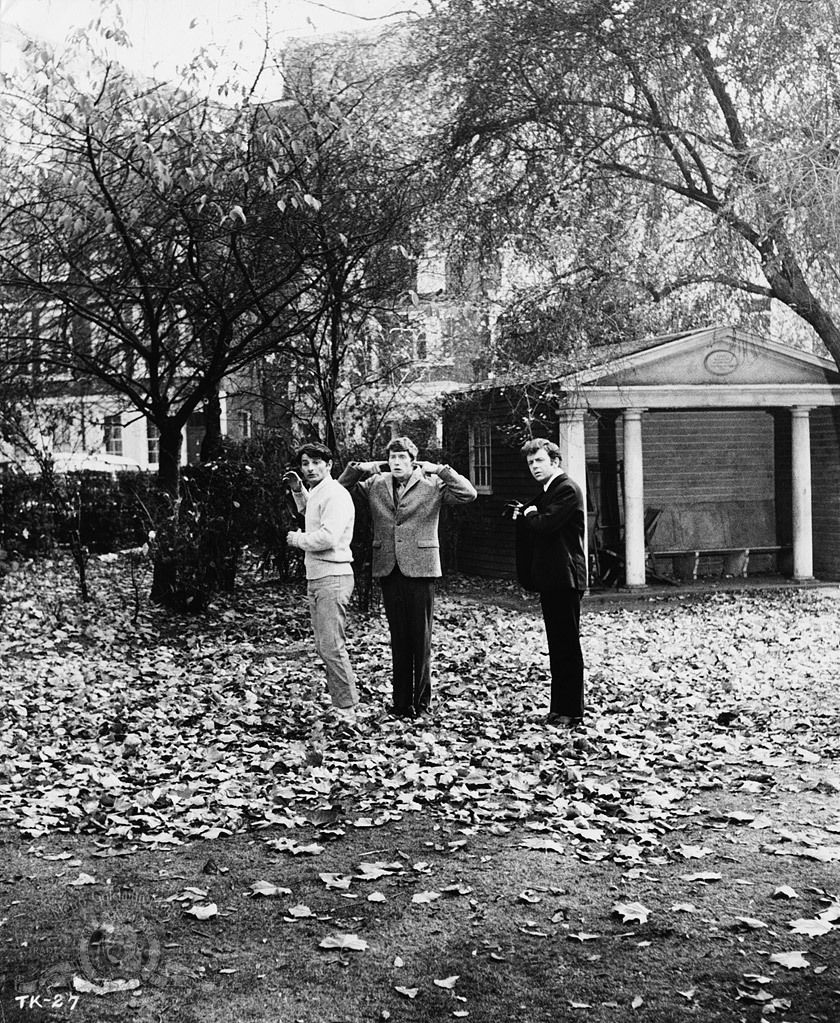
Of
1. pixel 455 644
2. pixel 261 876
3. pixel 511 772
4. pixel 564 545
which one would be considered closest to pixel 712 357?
pixel 455 644

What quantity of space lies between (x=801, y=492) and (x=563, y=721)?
42.3 feet

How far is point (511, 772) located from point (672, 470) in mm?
15265

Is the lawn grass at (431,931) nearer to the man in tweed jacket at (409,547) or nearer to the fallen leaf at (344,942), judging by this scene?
the fallen leaf at (344,942)

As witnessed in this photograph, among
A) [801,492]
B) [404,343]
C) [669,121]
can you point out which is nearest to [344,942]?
[669,121]

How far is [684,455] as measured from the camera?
22359 millimetres

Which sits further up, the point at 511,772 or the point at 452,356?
the point at 452,356

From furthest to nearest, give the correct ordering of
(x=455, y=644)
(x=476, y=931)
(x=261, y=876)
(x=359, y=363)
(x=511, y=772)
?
1. (x=359, y=363)
2. (x=455, y=644)
3. (x=511, y=772)
4. (x=261, y=876)
5. (x=476, y=931)

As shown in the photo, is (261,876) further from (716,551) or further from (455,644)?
(716,551)

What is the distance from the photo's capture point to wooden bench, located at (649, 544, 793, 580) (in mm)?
21172

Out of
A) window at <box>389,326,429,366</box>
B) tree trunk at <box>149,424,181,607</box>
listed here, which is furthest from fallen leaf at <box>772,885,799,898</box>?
window at <box>389,326,429,366</box>

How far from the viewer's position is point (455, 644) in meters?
14.0

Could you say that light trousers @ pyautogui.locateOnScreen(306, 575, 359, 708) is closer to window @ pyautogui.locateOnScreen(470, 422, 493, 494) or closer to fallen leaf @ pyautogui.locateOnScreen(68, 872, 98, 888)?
fallen leaf @ pyautogui.locateOnScreen(68, 872, 98, 888)

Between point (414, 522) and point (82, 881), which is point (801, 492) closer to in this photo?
point (414, 522)

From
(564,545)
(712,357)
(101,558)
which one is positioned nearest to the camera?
(564,545)
